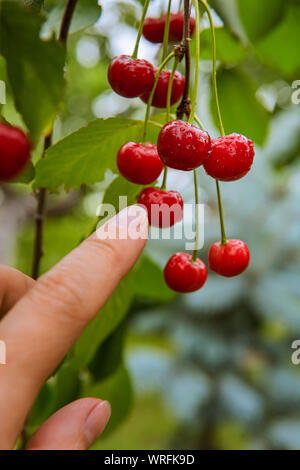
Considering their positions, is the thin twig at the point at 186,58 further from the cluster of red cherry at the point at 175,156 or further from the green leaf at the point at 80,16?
the green leaf at the point at 80,16

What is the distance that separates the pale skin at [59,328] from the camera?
36 cm

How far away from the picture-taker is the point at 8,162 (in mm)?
240

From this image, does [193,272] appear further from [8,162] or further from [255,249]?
[255,249]

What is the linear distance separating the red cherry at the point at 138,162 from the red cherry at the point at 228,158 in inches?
2.4

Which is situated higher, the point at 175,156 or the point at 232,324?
the point at 232,324

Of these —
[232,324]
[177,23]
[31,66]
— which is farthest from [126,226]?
[232,324]

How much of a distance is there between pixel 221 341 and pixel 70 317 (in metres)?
2.35

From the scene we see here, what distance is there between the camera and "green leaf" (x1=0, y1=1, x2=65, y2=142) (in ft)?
1.12

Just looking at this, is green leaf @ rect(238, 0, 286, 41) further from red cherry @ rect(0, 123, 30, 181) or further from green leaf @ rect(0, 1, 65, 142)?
red cherry @ rect(0, 123, 30, 181)

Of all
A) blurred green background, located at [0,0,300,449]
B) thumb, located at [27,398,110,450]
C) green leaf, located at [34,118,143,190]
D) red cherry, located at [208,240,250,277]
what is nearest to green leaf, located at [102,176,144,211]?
green leaf, located at [34,118,143,190]

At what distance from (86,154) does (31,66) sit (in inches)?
6.5

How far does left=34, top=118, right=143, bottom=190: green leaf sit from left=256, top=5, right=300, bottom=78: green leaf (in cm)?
34

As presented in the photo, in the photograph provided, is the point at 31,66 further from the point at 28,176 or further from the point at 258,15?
the point at 258,15

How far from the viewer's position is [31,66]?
1.16 ft
